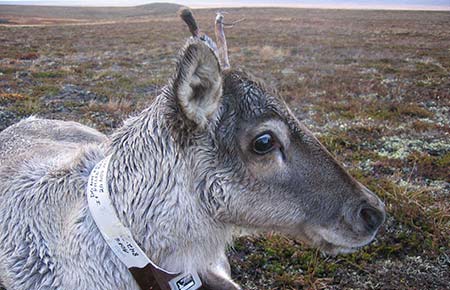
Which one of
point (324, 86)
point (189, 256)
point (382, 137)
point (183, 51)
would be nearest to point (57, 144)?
point (189, 256)

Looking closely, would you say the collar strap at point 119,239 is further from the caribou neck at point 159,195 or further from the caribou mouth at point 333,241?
the caribou mouth at point 333,241

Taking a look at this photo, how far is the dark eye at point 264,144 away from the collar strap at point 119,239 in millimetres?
1031

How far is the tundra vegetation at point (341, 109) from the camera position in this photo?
5035 millimetres

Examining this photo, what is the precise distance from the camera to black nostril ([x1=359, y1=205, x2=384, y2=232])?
308 cm

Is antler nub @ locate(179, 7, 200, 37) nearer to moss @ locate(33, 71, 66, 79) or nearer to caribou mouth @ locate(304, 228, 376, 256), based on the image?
caribou mouth @ locate(304, 228, 376, 256)

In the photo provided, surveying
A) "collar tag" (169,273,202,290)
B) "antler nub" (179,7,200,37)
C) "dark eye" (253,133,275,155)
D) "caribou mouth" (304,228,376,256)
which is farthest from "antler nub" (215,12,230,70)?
"collar tag" (169,273,202,290)

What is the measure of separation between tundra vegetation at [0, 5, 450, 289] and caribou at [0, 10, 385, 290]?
5.56 feet

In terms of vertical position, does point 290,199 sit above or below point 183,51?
below

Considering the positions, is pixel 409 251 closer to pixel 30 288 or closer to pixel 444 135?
pixel 30 288

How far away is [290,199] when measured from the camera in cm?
302

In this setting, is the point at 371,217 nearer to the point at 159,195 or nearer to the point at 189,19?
the point at 159,195

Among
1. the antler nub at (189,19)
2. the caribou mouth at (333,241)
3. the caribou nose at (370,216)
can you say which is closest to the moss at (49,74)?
the antler nub at (189,19)

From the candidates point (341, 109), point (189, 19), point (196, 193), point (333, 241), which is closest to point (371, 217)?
point (333, 241)

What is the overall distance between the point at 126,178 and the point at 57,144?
260 cm
